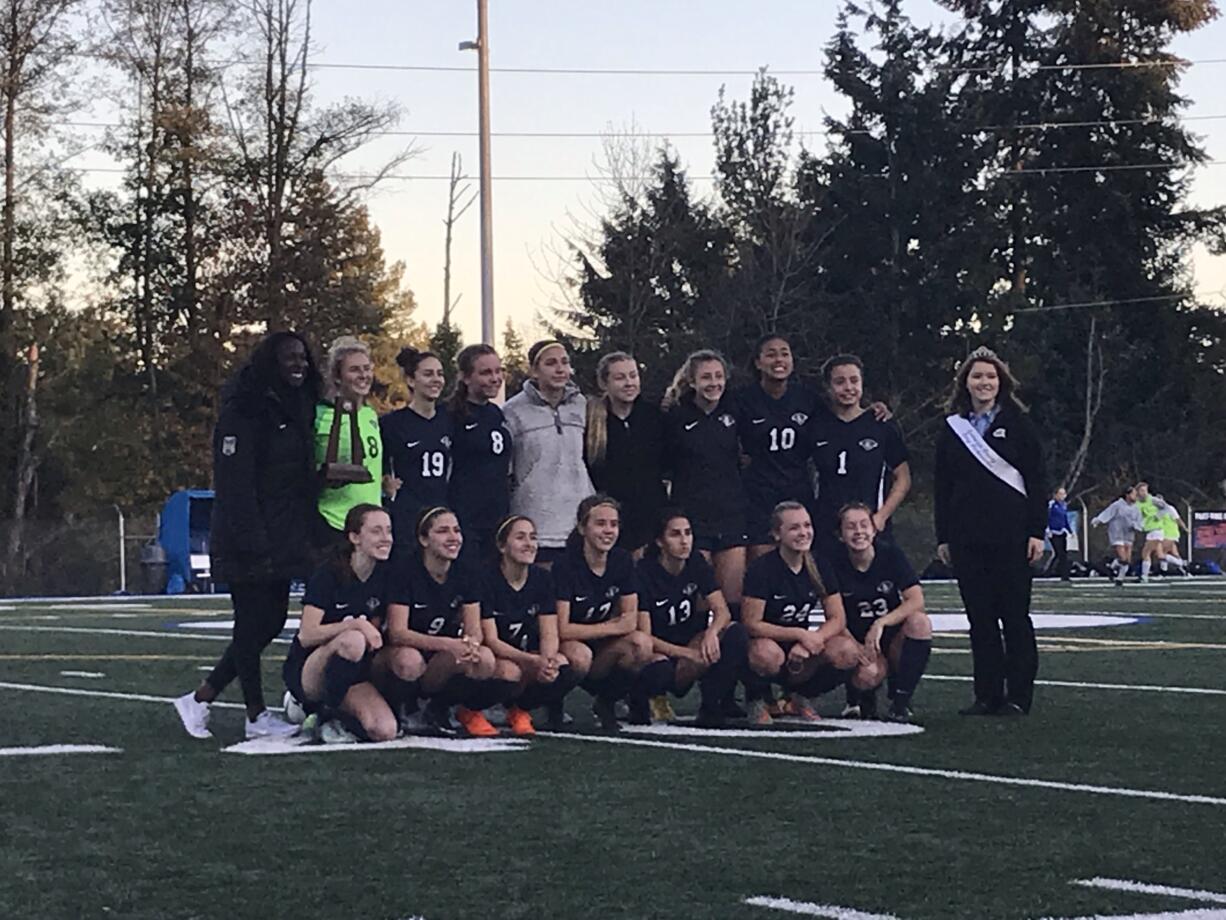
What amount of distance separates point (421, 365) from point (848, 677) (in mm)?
2296

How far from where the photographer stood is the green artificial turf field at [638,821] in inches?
208

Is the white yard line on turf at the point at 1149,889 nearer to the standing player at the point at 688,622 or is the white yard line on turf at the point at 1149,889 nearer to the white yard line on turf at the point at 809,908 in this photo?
the white yard line on turf at the point at 809,908

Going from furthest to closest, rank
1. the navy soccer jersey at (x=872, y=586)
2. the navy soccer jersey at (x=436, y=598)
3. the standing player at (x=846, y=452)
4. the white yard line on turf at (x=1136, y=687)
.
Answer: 1. the white yard line on turf at (x=1136, y=687)
2. the standing player at (x=846, y=452)
3. the navy soccer jersey at (x=872, y=586)
4. the navy soccer jersey at (x=436, y=598)

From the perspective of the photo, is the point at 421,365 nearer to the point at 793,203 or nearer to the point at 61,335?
the point at 61,335

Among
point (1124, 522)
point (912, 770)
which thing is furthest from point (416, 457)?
point (1124, 522)

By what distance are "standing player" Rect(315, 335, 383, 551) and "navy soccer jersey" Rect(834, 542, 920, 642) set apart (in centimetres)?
213

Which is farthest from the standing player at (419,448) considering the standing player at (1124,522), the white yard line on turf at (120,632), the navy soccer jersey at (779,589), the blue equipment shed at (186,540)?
the blue equipment shed at (186,540)

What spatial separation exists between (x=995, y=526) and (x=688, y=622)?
4.99ft

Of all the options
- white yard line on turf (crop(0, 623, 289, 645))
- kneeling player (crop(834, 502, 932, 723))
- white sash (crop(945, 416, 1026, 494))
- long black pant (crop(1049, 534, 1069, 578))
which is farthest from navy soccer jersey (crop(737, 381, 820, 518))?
long black pant (crop(1049, 534, 1069, 578))

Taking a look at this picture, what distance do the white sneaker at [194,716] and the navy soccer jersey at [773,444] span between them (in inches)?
105

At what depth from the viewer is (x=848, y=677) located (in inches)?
385

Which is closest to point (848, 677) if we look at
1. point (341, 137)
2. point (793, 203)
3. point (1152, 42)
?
point (341, 137)

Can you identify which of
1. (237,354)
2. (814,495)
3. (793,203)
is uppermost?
(793,203)

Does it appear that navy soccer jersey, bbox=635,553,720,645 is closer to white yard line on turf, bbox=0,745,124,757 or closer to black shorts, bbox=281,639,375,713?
black shorts, bbox=281,639,375,713
